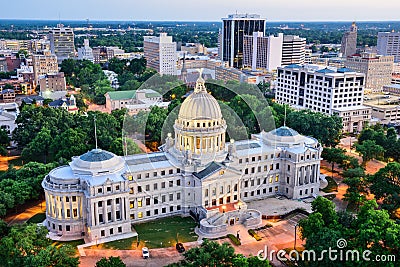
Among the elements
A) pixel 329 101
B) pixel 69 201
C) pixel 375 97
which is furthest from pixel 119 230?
pixel 375 97

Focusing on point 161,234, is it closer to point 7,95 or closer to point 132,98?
point 132,98

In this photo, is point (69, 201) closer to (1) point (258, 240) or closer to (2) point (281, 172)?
(1) point (258, 240)

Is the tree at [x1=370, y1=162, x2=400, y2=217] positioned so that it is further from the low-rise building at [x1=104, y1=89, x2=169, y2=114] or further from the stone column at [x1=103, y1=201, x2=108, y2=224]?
the low-rise building at [x1=104, y1=89, x2=169, y2=114]

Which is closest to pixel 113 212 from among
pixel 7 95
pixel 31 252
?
pixel 31 252

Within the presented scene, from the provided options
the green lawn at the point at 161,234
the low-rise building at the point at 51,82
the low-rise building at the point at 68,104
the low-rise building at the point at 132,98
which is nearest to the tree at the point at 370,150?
the green lawn at the point at 161,234

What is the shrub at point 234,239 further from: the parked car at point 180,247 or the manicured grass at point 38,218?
the manicured grass at point 38,218

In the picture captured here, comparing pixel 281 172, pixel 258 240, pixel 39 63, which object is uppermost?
pixel 39 63
